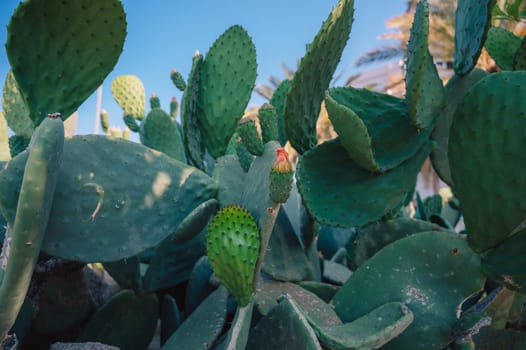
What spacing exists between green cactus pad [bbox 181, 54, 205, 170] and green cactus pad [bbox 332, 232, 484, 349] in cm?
60

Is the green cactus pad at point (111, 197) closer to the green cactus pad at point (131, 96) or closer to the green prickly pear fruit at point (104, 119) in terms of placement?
the green cactus pad at point (131, 96)

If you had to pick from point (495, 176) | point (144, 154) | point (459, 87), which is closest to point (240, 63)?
point (144, 154)

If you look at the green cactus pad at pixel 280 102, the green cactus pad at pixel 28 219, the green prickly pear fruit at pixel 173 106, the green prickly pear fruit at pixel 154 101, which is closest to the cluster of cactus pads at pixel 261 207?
the green cactus pad at pixel 28 219

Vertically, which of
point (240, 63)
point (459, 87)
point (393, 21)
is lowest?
point (393, 21)

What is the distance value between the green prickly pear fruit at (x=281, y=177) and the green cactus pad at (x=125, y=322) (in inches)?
22.4

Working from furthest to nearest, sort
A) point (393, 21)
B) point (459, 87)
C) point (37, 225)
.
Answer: point (393, 21) → point (459, 87) → point (37, 225)

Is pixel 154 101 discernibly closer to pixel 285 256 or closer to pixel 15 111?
pixel 15 111

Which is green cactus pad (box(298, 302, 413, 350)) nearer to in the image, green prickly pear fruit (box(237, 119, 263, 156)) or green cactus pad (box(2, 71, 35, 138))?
green prickly pear fruit (box(237, 119, 263, 156))

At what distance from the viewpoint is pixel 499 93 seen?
988 millimetres

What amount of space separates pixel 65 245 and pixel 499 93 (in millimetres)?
947

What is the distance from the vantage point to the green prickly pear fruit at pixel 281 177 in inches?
30.1

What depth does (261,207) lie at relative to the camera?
97 cm

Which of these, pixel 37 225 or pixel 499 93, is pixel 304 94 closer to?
pixel 499 93

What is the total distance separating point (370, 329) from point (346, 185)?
0.40 m
